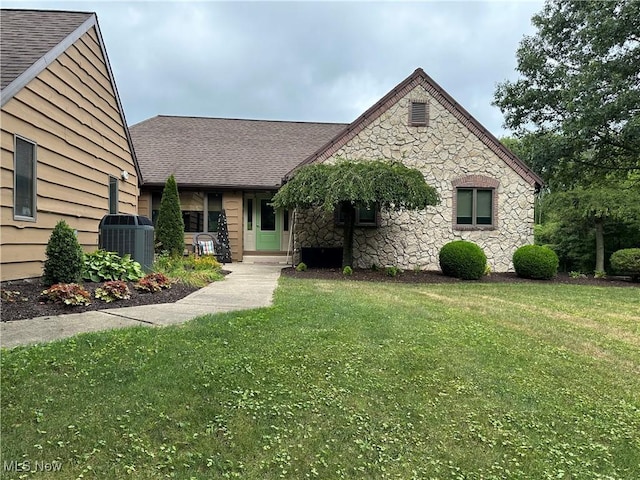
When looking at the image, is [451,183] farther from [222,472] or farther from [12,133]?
[222,472]

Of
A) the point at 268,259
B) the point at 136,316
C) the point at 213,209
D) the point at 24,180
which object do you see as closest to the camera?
the point at 136,316

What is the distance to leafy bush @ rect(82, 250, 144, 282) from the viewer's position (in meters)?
6.39

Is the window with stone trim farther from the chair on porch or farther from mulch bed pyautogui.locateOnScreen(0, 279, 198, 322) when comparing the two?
mulch bed pyautogui.locateOnScreen(0, 279, 198, 322)

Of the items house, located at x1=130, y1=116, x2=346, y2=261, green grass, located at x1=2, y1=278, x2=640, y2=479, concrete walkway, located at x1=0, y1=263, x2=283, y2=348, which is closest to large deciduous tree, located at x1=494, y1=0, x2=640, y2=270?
house, located at x1=130, y1=116, x2=346, y2=261

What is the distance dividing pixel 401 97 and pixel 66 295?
1062 cm

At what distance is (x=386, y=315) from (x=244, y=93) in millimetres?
18864

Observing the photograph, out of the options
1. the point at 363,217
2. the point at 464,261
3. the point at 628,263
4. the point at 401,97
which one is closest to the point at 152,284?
the point at 363,217

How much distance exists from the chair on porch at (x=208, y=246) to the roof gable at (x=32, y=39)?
6.39 metres

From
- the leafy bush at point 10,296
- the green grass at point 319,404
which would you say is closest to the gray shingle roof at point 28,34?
the leafy bush at point 10,296

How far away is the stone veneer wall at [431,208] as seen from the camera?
12.8 metres

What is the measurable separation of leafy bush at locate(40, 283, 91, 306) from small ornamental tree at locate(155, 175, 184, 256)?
603cm

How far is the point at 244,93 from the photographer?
851 inches

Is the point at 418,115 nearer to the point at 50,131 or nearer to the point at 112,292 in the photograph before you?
the point at 50,131

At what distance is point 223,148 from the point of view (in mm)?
16625
